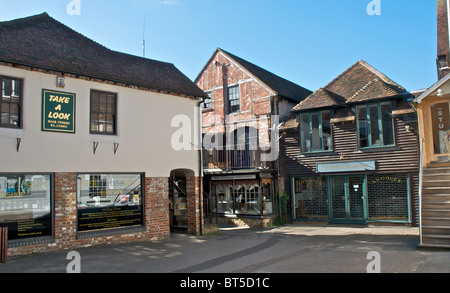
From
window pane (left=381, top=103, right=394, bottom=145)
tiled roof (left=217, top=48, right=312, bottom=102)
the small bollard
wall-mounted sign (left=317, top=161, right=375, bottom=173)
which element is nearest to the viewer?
the small bollard

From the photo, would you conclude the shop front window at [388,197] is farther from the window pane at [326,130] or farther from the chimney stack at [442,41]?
the chimney stack at [442,41]

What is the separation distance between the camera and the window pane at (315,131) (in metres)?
18.9

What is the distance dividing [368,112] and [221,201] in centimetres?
872

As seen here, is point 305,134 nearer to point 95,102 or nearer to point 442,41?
point 442,41

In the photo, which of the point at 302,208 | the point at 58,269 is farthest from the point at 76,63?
the point at 302,208

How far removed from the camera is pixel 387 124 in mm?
17141

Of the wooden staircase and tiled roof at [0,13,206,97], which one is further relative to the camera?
tiled roof at [0,13,206,97]

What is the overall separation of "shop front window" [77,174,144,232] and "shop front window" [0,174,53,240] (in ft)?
3.38

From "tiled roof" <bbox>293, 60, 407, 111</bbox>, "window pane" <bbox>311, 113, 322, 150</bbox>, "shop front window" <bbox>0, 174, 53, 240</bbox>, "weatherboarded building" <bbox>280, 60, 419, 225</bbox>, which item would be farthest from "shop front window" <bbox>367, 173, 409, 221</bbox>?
"shop front window" <bbox>0, 174, 53, 240</bbox>

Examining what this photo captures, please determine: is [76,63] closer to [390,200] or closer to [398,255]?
[398,255]

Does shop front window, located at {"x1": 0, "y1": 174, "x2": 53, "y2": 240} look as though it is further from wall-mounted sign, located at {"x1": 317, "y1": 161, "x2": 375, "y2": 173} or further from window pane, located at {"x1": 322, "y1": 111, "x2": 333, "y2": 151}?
window pane, located at {"x1": 322, "y1": 111, "x2": 333, "y2": 151}

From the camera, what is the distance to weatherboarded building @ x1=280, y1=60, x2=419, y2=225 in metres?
16.7


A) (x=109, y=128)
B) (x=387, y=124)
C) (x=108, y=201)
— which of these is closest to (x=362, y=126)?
(x=387, y=124)

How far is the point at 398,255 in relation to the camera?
1045 centimetres
